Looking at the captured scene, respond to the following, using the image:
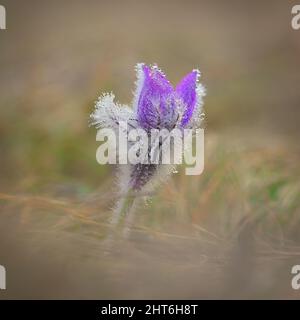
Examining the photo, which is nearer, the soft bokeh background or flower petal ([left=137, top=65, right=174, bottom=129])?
flower petal ([left=137, top=65, right=174, bottom=129])

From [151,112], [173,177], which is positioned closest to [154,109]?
[151,112]

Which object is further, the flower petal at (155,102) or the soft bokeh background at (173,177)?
the soft bokeh background at (173,177)

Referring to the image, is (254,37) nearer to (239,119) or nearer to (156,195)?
(239,119)

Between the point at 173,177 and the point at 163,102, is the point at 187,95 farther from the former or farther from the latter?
the point at 173,177

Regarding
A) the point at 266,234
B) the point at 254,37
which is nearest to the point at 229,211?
the point at 266,234

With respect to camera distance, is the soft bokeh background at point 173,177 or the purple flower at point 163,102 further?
the soft bokeh background at point 173,177
